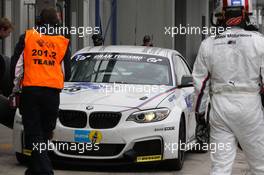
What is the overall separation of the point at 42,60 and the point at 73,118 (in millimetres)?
1354

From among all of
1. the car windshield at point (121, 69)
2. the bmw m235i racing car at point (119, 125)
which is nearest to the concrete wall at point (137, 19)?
the car windshield at point (121, 69)

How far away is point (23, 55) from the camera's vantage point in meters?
6.85

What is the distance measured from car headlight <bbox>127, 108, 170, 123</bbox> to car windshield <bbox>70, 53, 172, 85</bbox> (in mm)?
1059

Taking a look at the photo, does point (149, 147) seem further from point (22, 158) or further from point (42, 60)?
point (42, 60)

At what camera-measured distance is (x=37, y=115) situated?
675 centimetres

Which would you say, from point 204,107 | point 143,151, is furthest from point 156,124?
point 204,107

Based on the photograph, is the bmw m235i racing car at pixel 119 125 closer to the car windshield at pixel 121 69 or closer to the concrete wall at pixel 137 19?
the car windshield at pixel 121 69

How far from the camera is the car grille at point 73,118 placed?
793 centimetres

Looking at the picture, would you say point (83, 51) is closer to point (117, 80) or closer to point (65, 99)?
point (117, 80)

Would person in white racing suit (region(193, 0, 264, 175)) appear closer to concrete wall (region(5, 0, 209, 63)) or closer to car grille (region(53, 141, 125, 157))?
car grille (region(53, 141, 125, 157))

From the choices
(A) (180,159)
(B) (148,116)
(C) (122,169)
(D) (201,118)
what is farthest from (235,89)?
(C) (122,169)

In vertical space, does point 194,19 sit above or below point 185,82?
above

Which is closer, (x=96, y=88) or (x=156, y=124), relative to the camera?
(x=156, y=124)

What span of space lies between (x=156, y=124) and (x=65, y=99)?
1214 mm
